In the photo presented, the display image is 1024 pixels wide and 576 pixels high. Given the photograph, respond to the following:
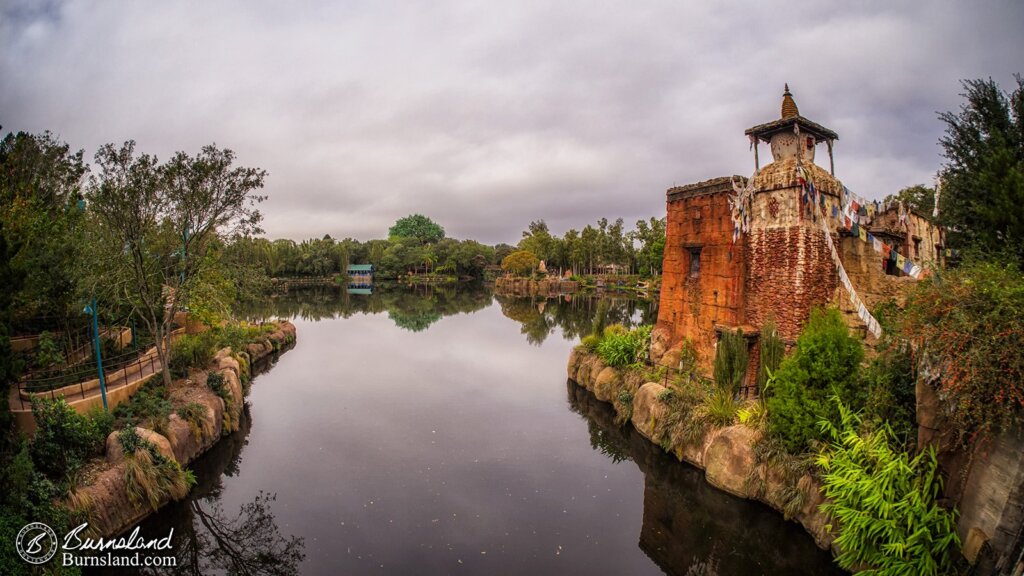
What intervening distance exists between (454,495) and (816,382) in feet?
29.5

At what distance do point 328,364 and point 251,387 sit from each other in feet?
16.1

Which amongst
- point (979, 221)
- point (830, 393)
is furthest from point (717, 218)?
point (830, 393)

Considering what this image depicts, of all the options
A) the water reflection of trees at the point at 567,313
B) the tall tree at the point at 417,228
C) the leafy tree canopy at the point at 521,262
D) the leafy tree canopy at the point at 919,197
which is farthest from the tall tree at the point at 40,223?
the tall tree at the point at 417,228

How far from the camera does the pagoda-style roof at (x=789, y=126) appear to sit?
14789mm

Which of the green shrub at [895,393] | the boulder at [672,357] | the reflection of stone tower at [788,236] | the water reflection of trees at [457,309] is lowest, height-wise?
the water reflection of trees at [457,309]

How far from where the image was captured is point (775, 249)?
1432 cm

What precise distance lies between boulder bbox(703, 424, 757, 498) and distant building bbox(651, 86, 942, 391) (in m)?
3.58

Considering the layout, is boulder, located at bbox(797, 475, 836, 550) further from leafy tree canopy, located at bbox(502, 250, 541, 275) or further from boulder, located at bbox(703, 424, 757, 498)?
leafy tree canopy, located at bbox(502, 250, 541, 275)

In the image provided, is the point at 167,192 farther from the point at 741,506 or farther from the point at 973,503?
the point at 973,503

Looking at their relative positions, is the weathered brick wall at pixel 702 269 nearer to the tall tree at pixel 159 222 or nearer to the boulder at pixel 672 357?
the boulder at pixel 672 357

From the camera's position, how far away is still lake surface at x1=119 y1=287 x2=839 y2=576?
9.95 m

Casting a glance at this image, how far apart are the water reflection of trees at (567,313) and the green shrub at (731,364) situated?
2028cm

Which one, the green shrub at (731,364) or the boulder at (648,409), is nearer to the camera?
the green shrub at (731,364)

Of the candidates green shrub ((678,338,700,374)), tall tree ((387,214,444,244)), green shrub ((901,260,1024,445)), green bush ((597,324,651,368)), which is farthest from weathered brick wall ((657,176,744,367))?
tall tree ((387,214,444,244))
